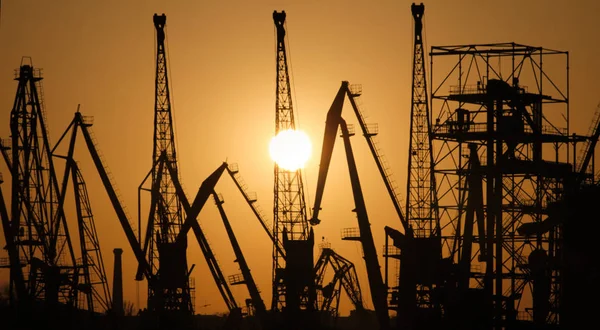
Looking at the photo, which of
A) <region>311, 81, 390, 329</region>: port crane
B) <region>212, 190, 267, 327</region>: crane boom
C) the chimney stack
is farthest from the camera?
the chimney stack

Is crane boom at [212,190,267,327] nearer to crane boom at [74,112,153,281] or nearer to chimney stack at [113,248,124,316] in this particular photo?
crane boom at [74,112,153,281]

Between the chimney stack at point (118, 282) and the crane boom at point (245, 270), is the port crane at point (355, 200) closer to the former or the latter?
the crane boom at point (245, 270)

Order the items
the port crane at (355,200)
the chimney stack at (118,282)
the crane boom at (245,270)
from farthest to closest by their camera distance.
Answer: the chimney stack at (118,282) → the crane boom at (245,270) → the port crane at (355,200)

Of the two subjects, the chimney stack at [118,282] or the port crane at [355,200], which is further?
the chimney stack at [118,282]

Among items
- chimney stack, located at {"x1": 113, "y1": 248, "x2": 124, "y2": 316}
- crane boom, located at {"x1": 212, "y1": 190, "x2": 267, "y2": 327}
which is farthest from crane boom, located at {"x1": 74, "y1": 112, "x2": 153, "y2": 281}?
chimney stack, located at {"x1": 113, "y1": 248, "x2": 124, "y2": 316}

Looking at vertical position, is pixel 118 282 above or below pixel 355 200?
below

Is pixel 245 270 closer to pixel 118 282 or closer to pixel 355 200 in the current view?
pixel 355 200

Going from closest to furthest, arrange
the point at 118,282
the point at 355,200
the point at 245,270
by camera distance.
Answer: the point at 355,200, the point at 245,270, the point at 118,282

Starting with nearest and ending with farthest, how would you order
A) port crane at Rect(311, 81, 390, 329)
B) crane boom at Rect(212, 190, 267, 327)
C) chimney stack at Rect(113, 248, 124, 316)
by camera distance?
port crane at Rect(311, 81, 390, 329) → crane boom at Rect(212, 190, 267, 327) → chimney stack at Rect(113, 248, 124, 316)

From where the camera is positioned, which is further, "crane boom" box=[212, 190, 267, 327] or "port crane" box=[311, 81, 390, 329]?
"crane boom" box=[212, 190, 267, 327]

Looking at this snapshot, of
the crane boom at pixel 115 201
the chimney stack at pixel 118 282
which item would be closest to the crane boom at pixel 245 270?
the crane boom at pixel 115 201

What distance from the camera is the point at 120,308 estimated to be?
157625 mm

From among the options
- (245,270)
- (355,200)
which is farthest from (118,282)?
(355,200)

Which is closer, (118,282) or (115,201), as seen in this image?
(115,201)
